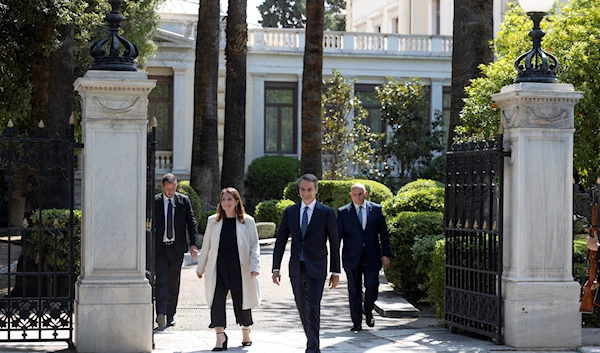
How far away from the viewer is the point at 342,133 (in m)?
33.6

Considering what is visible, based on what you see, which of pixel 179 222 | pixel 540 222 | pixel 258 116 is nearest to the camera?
pixel 540 222

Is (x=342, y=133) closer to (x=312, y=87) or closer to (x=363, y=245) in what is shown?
(x=312, y=87)

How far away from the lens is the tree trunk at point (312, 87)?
25547 millimetres

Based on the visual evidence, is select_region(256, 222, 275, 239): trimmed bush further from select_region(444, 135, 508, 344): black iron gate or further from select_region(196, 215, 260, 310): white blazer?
select_region(196, 215, 260, 310): white blazer

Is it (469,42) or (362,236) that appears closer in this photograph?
(362,236)

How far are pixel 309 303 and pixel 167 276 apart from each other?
3.04 metres

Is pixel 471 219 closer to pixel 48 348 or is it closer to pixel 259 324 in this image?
pixel 259 324

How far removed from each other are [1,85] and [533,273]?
12130mm

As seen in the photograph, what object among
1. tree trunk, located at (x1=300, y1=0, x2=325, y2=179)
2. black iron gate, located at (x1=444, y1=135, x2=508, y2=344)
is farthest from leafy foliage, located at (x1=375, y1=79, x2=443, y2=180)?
black iron gate, located at (x1=444, y1=135, x2=508, y2=344)

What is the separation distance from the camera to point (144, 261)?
403 inches

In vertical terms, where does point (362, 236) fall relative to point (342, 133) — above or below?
below

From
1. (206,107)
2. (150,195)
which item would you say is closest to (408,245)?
(150,195)

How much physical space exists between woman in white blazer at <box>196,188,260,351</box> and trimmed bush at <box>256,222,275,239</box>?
53.4 feet

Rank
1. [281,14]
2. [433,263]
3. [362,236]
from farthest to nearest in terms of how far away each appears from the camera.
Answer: [281,14] < [433,263] < [362,236]
